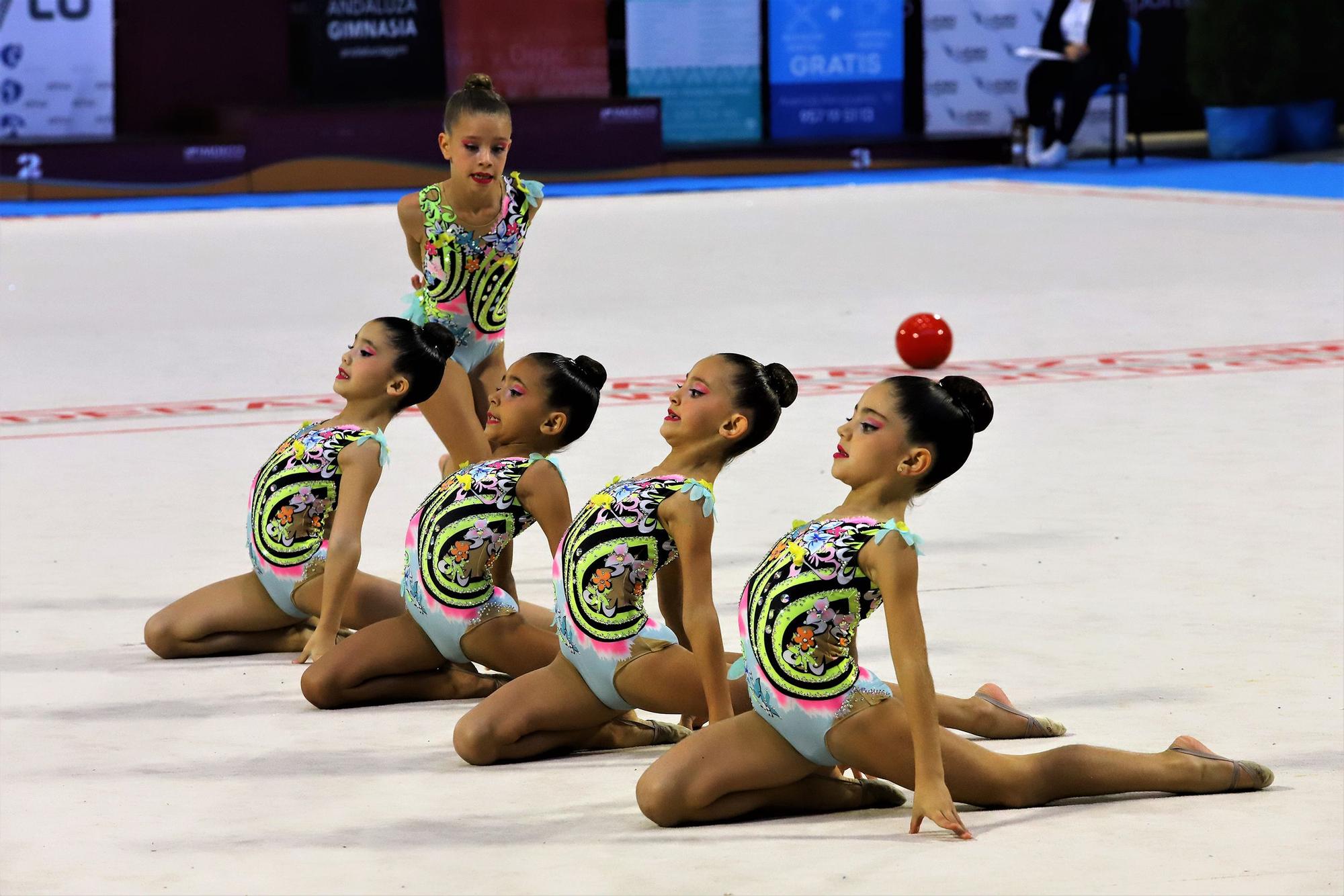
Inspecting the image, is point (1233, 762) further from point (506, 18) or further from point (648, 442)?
point (506, 18)

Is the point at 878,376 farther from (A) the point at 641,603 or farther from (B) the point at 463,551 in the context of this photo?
(A) the point at 641,603

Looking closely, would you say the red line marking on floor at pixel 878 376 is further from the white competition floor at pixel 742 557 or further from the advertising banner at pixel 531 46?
the advertising banner at pixel 531 46

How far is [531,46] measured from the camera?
20.8m

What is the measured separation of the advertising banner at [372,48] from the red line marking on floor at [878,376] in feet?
40.9

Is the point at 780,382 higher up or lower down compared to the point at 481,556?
higher up

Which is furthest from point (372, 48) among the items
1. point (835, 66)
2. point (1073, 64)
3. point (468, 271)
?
point (468, 271)

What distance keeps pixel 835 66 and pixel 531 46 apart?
11.1 feet

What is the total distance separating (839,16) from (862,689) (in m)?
19.1

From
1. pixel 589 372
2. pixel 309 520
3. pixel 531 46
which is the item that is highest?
pixel 531 46

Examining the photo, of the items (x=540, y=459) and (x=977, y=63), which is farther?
(x=977, y=63)

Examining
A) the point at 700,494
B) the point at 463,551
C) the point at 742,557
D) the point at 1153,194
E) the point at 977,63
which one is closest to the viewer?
the point at 700,494

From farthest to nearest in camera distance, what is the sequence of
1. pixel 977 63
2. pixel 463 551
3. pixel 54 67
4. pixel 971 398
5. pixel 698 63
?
pixel 977 63 → pixel 698 63 → pixel 54 67 → pixel 463 551 → pixel 971 398

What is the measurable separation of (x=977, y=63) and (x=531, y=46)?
496 cm

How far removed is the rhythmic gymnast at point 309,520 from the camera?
15.9 ft
